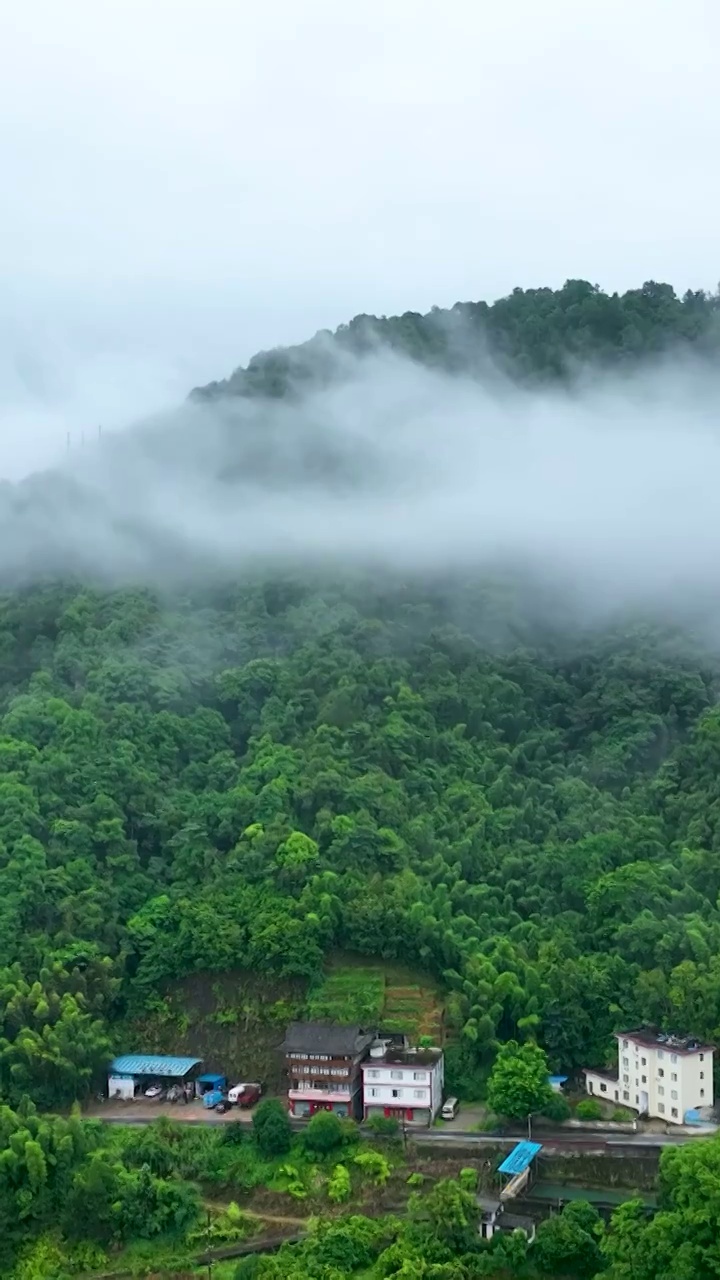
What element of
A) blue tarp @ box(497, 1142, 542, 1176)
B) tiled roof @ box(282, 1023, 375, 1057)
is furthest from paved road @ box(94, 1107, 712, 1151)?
tiled roof @ box(282, 1023, 375, 1057)

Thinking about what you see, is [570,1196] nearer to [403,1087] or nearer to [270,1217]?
[403,1087]

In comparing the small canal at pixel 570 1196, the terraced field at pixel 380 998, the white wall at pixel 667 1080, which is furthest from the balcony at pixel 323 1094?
the white wall at pixel 667 1080

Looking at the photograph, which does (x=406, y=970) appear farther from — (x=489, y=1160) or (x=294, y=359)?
(x=294, y=359)

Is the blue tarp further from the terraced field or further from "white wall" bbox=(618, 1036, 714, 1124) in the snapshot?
the terraced field

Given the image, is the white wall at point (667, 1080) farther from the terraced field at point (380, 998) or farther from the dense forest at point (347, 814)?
the terraced field at point (380, 998)

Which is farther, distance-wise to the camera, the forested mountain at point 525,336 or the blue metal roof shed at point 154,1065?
the forested mountain at point 525,336

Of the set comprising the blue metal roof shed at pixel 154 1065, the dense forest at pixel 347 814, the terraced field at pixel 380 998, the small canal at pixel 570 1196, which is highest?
the dense forest at pixel 347 814

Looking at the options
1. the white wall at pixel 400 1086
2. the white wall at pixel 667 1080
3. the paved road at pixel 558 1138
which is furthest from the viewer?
the white wall at pixel 400 1086
